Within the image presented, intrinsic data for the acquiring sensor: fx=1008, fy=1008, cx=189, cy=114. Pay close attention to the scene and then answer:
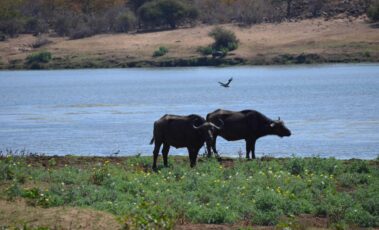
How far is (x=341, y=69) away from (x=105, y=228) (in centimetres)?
4965

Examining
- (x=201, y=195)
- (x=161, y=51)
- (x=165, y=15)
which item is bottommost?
(x=161, y=51)

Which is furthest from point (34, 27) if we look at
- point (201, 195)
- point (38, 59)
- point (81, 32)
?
point (201, 195)

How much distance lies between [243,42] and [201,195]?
56.3 metres

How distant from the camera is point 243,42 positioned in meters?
71.8

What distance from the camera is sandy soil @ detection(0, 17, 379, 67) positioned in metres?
67.3

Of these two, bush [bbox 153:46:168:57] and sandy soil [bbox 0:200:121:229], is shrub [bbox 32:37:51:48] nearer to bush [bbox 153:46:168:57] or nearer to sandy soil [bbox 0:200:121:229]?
bush [bbox 153:46:168:57]

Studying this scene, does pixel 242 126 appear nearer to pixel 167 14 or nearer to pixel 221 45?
pixel 221 45

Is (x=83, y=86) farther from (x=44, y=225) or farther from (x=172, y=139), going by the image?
(x=44, y=225)

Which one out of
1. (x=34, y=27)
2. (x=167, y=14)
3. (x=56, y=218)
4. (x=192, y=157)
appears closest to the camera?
(x=56, y=218)

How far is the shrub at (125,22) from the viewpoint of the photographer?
280 feet

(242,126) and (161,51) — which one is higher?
(242,126)

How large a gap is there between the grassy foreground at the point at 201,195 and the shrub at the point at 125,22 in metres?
66.2

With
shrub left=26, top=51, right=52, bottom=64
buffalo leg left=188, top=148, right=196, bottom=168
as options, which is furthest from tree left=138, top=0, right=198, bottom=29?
buffalo leg left=188, top=148, right=196, bottom=168

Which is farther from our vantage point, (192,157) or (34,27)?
(34,27)
